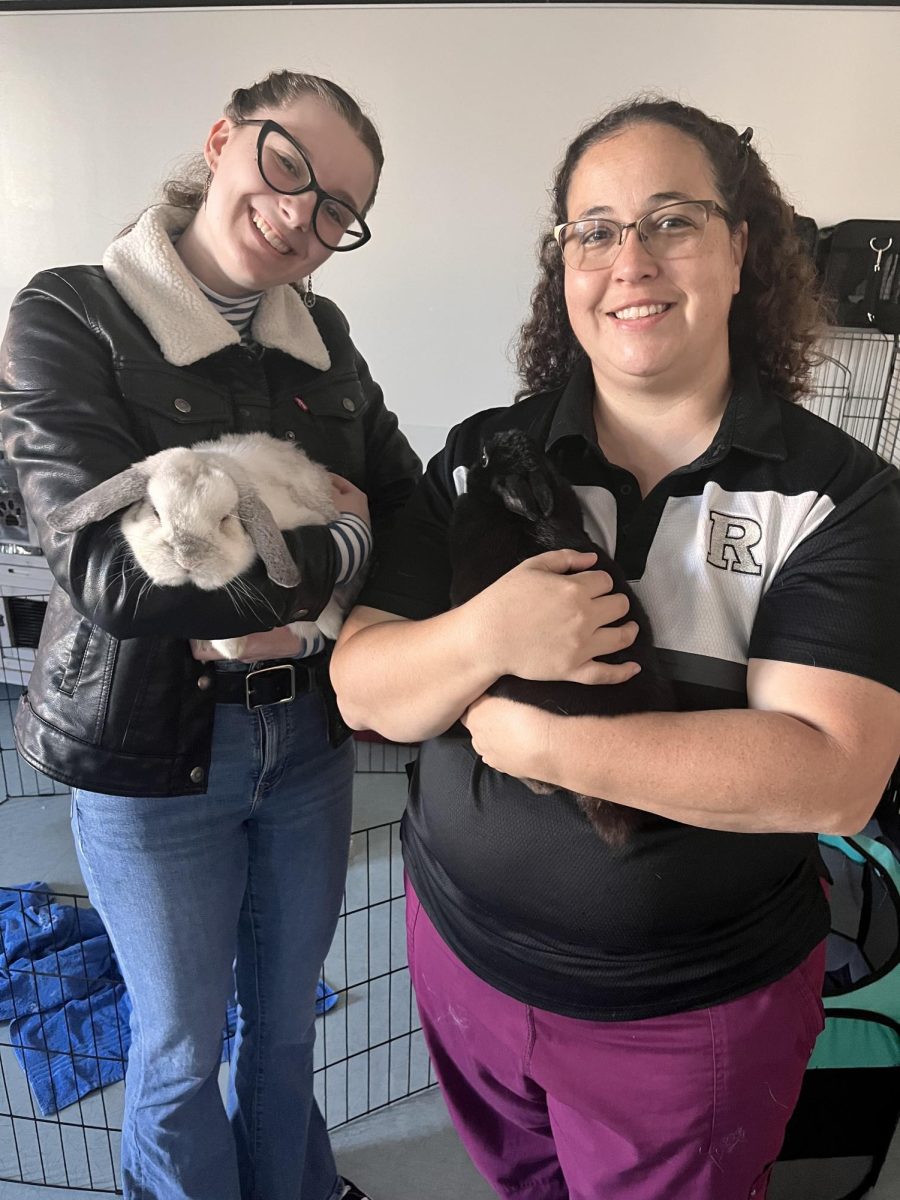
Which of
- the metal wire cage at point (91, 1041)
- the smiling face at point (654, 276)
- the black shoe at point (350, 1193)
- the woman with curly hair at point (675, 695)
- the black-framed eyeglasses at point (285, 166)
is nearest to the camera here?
the woman with curly hair at point (675, 695)

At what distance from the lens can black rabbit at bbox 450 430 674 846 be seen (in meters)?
0.94

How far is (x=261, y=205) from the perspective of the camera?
114 centimetres

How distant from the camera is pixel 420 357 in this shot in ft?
10.0

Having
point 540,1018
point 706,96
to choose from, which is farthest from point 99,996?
point 706,96

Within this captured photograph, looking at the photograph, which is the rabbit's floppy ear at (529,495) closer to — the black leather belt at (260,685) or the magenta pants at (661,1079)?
the black leather belt at (260,685)

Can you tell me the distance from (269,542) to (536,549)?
360mm

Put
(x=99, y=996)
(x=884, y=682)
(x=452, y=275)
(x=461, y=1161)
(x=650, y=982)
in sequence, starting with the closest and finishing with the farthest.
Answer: (x=884, y=682)
(x=650, y=982)
(x=461, y=1161)
(x=99, y=996)
(x=452, y=275)

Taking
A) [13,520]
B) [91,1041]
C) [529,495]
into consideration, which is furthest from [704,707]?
[13,520]

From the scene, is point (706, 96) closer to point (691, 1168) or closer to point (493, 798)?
point (493, 798)

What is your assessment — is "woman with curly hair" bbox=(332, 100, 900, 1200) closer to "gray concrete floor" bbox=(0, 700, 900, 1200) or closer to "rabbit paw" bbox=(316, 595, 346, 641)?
"rabbit paw" bbox=(316, 595, 346, 641)

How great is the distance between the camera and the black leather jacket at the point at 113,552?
101 centimetres

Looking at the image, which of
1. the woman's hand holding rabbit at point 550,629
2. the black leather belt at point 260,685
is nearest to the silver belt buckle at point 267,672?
the black leather belt at point 260,685

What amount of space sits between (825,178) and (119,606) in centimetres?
282

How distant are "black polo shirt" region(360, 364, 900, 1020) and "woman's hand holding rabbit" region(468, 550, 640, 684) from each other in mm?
121
